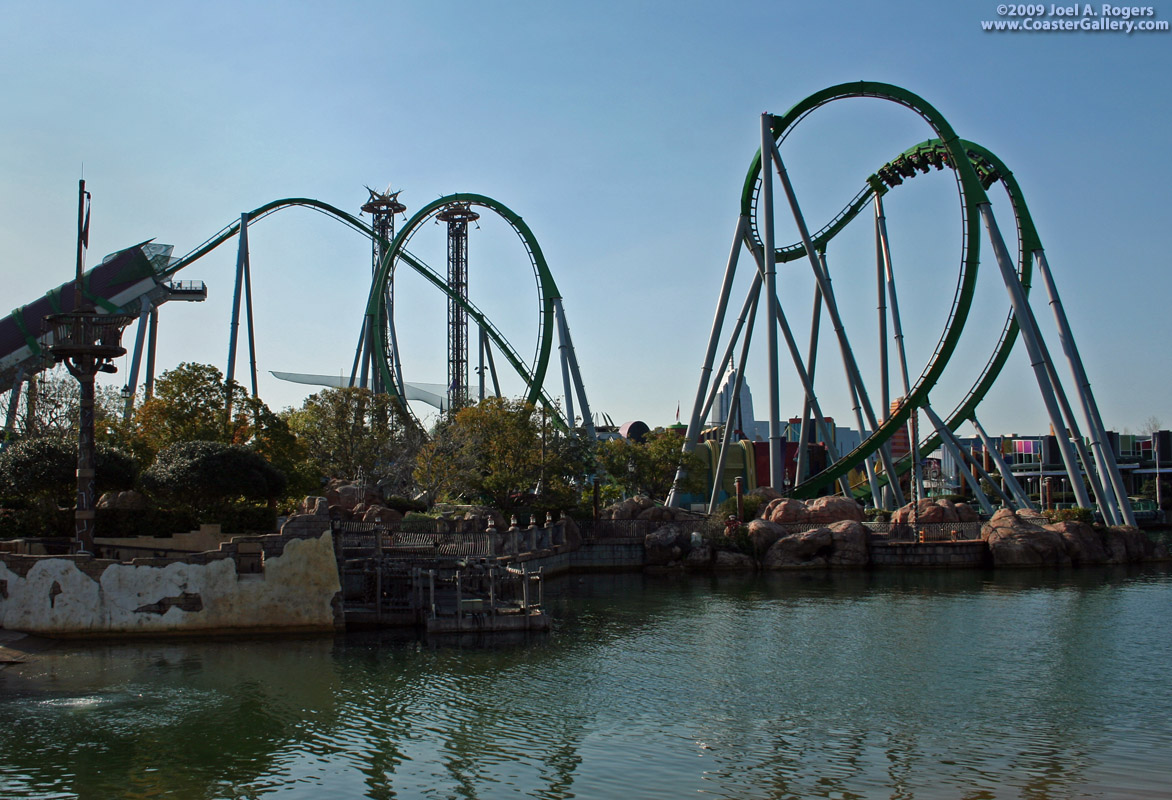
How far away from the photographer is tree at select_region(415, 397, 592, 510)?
40.4m

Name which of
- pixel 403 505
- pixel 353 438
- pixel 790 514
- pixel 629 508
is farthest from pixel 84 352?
pixel 790 514

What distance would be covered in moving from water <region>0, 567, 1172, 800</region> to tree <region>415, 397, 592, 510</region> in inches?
678

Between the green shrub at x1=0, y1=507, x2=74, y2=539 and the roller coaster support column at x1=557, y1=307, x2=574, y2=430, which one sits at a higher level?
the roller coaster support column at x1=557, y1=307, x2=574, y2=430

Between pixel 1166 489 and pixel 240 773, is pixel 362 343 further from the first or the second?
pixel 1166 489

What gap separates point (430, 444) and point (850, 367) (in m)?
19.2

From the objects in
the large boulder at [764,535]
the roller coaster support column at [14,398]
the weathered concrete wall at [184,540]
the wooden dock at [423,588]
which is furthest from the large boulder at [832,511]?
the roller coaster support column at [14,398]

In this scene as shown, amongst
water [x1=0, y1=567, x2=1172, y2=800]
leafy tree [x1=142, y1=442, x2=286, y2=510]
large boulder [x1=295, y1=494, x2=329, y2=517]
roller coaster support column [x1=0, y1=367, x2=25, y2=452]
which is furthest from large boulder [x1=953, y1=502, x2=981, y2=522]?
roller coaster support column [x1=0, y1=367, x2=25, y2=452]

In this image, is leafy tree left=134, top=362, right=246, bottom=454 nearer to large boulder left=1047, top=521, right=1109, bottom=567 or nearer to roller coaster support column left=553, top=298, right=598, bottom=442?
roller coaster support column left=553, top=298, right=598, bottom=442

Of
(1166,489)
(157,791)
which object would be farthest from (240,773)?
(1166,489)

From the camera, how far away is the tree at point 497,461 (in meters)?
40.4

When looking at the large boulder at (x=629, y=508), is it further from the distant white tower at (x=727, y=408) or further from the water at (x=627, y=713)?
the distant white tower at (x=727, y=408)

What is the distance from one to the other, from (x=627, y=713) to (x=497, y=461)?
2730 cm

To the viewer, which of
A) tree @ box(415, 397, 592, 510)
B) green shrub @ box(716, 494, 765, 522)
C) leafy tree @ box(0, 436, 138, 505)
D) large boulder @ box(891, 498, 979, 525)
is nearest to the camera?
leafy tree @ box(0, 436, 138, 505)

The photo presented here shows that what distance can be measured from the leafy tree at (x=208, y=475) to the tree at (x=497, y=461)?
39.3 feet
